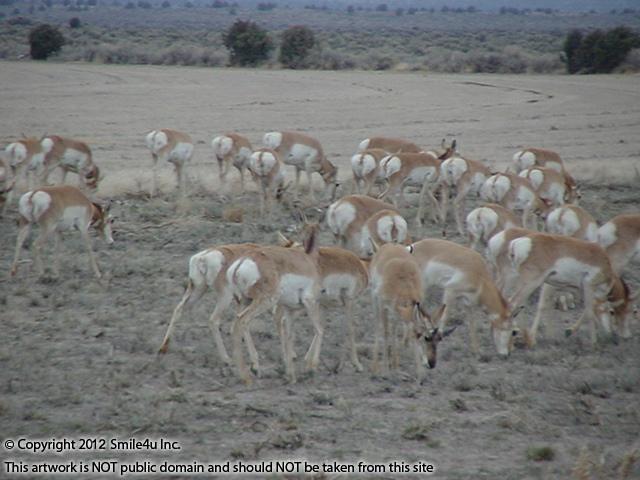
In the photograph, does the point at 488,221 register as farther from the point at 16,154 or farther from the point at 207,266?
the point at 16,154

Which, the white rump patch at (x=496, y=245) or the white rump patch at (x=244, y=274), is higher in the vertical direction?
the white rump patch at (x=244, y=274)

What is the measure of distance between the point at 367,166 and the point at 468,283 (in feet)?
23.6

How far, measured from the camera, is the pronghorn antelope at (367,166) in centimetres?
1873

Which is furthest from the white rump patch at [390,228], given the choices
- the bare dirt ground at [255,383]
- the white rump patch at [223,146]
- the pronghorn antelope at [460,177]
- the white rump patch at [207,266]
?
the white rump patch at [223,146]

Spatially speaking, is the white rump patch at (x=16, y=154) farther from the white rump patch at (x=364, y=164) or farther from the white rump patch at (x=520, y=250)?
the white rump patch at (x=520, y=250)

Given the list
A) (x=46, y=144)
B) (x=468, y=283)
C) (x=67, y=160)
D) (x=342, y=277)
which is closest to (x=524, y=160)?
(x=468, y=283)

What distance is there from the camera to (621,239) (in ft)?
44.5

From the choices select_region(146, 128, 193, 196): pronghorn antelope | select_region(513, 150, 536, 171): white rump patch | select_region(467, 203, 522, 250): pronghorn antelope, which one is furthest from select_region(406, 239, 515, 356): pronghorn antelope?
select_region(146, 128, 193, 196): pronghorn antelope

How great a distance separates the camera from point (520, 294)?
1209 cm

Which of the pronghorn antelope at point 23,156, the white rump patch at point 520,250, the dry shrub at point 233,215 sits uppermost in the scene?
the white rump patch at point 520,250

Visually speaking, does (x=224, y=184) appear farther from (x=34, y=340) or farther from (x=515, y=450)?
(x=515, y=450)

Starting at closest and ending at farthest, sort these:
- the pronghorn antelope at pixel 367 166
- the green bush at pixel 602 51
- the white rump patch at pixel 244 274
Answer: the white rump patch at pixel 244 274 < the pronghorn antelope at pixel 367 166 < the green bush at pixel 602 51

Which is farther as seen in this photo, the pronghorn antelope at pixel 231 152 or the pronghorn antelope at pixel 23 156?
the pronghorn antelope at pixel 231 152

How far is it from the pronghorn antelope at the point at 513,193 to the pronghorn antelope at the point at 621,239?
2.73 meters
